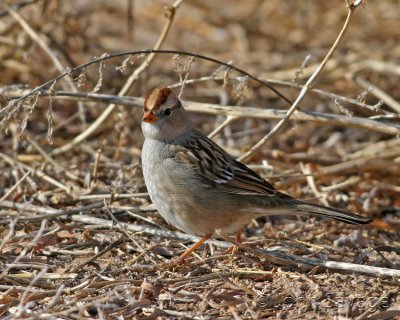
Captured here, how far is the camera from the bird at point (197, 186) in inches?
175

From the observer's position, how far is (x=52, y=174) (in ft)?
18.3

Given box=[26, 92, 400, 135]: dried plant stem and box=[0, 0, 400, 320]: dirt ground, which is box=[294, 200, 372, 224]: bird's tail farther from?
box=[26, 92, 400, 135]: dried plant stem

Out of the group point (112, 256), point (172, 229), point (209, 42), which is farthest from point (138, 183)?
point (209, 42)

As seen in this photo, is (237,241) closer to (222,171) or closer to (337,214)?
(222,171)

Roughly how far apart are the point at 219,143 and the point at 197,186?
196cm

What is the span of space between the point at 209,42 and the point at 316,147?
8.98 feet

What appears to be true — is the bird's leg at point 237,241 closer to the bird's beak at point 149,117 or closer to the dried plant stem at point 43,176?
the bird's beak at point 149,117

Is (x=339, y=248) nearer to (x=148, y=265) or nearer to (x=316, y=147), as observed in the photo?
(x=148, y=265)

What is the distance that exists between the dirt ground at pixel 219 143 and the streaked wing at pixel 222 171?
344mm

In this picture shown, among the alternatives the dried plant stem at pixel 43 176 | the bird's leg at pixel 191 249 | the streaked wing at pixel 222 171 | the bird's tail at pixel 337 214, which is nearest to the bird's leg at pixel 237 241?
the bird's leg at pixel 191 249

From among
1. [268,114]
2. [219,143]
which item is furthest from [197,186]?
[219,143]

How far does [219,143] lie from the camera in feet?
21.1

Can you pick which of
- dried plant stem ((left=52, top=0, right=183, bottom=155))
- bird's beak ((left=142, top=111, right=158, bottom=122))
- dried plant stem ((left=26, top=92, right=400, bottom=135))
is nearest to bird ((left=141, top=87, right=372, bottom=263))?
bird's beak ((left=142, top=111, right=158, bottom=122))

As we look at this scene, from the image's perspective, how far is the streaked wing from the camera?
4.59 metres
